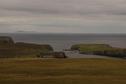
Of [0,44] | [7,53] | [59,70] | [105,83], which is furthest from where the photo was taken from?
[0,44]

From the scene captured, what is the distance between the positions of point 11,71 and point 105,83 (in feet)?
63.5

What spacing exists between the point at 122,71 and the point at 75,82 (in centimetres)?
1530

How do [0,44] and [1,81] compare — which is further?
[0,44]

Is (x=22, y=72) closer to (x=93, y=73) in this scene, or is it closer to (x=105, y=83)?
(x=93, y=73)

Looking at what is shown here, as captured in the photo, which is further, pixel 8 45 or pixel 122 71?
pixel 8 45

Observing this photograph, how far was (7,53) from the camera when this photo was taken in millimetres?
124312

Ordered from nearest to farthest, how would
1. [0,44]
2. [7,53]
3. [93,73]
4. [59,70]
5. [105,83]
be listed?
[105,83] < [93,73] < [59,70] < [7,53] < [0,44]

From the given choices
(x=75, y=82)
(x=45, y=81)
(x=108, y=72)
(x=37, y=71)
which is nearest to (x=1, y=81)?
(x=45, y=81)

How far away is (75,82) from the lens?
43.8 meters

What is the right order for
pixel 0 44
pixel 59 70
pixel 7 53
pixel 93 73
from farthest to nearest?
pixel 0 44 < pixel 7 53 < pixel 59 70 < pixel 93 73

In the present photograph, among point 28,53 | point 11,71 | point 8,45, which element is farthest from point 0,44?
point 11,71

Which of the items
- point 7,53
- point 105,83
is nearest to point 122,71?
point 105,83

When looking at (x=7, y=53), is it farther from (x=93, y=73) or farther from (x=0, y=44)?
(x=93, y=73)

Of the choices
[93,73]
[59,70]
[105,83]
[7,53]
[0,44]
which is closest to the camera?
[105,83]
